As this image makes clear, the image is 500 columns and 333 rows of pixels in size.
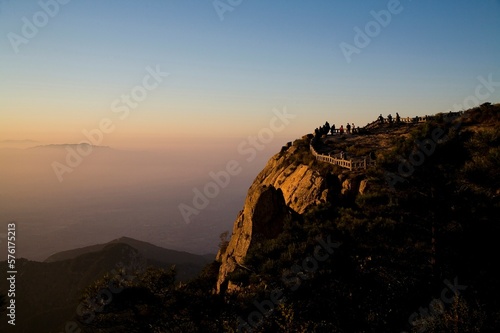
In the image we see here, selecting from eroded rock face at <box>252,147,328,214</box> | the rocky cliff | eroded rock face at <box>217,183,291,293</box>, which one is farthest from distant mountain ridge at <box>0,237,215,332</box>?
eroded rock face at <box>217,183,291,293</box>

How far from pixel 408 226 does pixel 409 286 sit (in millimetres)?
3380

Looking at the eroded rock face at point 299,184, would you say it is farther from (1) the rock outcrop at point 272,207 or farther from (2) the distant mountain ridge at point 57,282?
(2) the distant mountain ridge at point 57,282

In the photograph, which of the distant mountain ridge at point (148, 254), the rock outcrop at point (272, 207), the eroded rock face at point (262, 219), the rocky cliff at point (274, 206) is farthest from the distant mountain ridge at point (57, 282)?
the eroded rock face at point (262, 219)

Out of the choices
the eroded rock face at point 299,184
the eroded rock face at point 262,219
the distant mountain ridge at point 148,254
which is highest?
the eroded rock face at point 299,184

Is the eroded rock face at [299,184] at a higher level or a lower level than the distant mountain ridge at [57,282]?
higher

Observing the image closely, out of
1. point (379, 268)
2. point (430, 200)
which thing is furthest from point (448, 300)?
point (430, 200)

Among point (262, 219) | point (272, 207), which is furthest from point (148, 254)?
point (272, 207)

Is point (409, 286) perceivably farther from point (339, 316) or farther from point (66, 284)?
point (66, 284)

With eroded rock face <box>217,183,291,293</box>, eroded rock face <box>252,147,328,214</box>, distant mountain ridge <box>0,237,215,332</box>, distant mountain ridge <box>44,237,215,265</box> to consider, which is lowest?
distant mountain ridge <box>44,237,215,265</box>

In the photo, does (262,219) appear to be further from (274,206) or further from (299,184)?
(299,184)

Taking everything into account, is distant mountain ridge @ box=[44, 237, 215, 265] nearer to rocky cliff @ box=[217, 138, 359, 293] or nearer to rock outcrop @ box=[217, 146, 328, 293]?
rocky cliff @ box=[217, 138, 359, 293]

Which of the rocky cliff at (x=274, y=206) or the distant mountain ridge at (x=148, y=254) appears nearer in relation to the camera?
the rocky cliff at (x=274, y=206)

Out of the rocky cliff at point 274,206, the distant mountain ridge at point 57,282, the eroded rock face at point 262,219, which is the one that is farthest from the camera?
the distant mountain ridge at point 57,282

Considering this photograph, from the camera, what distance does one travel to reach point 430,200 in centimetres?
1800
